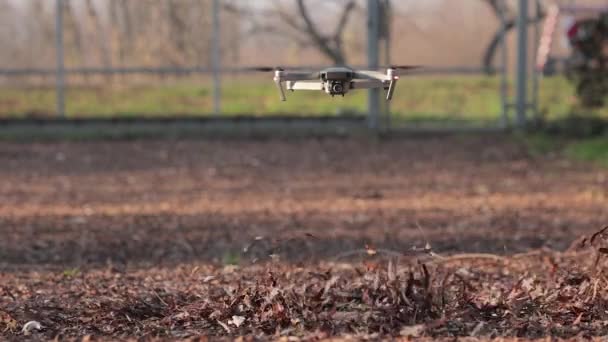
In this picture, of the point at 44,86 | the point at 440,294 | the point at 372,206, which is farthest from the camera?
the point at 44,86

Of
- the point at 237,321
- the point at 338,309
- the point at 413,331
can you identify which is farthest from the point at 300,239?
the point at 413,331

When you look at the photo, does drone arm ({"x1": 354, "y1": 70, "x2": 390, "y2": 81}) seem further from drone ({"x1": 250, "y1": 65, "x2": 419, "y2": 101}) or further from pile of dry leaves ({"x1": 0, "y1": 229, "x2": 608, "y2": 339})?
pile of dry leaves ({"x1": 0, "y1": 229, "x2": 608, "y2": 339})

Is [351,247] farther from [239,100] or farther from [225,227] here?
[239,100]

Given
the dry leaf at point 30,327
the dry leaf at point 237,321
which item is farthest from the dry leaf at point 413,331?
the dry leaf at point 30,327

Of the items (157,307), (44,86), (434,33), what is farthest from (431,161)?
(157,307)

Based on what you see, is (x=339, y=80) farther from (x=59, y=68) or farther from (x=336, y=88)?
(x=59, y=68)
